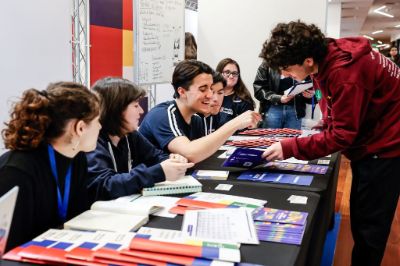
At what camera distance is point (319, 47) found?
5.32ft

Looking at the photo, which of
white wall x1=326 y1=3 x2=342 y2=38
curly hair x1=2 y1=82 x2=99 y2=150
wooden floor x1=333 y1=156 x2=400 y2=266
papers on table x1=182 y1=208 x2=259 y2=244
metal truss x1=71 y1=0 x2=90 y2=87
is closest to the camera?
papers on table x1=182 y1=208 x2=259 y2=244

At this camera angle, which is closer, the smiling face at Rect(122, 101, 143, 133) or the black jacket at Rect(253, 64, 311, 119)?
the smiling face at Rect(122, 101, 143, 133)

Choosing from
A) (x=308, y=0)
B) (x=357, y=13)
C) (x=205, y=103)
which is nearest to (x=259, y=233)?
(x=205, y=103)

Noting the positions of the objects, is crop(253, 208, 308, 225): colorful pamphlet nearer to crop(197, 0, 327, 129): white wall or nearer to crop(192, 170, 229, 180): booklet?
crop(192, 170, 229, 180): booklet

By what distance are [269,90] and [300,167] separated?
200 cm

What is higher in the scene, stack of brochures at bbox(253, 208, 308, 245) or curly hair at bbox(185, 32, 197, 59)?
curly hair at bbox(185, 32, 197, 59)

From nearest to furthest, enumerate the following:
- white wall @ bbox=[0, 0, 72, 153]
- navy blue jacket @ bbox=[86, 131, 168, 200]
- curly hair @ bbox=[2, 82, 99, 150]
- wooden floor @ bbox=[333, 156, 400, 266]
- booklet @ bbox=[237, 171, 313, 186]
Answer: curly hair @ bbox=[2, 82, 99, 150]
navy blue jacket @ bbox=[86, 131, 168, 200]
booklet @ bbox=[237, 171, 313, 186]
white wall @ bbox=[0, 0, 72, 153]
wooden floor @ bbox=[333, 156, 400, 266]

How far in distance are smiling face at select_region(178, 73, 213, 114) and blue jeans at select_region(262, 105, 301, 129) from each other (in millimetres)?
1667

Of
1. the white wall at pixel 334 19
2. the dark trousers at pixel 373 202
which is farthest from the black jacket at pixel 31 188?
the white wall at pixel 334 19

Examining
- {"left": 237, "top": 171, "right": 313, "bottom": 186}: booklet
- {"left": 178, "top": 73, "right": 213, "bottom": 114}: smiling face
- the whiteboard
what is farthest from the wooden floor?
the whiteboard

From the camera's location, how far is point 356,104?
5.01 feet

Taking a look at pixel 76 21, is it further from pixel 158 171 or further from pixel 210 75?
pixel 158 171

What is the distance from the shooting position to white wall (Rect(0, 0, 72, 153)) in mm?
2326

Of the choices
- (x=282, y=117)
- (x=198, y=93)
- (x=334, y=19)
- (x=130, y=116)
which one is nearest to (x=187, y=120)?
(x=198, y=93)
